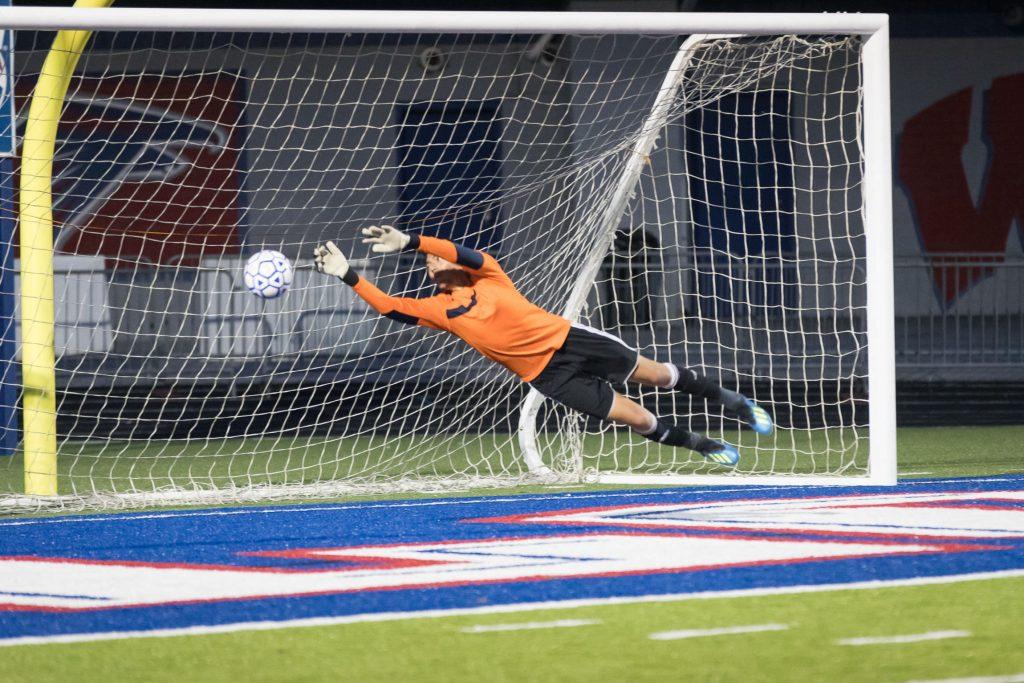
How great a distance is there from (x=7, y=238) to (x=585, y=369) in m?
5.14

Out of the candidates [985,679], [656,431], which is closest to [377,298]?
[656,431]

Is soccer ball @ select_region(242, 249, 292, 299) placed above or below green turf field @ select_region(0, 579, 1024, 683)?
above

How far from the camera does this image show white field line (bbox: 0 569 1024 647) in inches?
144

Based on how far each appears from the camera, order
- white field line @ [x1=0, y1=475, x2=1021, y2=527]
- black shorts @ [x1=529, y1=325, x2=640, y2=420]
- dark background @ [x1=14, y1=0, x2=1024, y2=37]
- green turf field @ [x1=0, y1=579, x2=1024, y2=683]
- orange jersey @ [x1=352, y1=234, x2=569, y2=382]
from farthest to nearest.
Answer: dark background @ [x1=14, y1=0, x2=1024, y2=37]
black shorts @ [x1=529, y1=325, x2=640, y2=420]
orange jersey @ [x1=352, y1=234, x2=569, y2=382]
white field line @ [x1=0, y1=475, x2=1021, y2=527]
green turf field @ [x1=0, y1=579, x2=1024, y2=683]

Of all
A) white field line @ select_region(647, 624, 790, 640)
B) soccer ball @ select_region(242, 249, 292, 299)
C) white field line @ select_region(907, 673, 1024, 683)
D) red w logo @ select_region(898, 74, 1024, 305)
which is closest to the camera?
white field line @ select_region(907, 673, 1024, 683)

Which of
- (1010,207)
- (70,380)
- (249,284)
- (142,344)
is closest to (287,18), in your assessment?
(249,284)

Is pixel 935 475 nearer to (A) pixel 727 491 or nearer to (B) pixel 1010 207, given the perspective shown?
(A) pixel 727 491

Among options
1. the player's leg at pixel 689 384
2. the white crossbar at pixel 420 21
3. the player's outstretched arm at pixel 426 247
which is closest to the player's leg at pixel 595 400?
the player's leg at pixel 689 384

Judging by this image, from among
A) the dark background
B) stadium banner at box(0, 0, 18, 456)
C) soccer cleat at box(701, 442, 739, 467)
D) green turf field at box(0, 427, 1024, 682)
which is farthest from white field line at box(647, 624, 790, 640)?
the dark background

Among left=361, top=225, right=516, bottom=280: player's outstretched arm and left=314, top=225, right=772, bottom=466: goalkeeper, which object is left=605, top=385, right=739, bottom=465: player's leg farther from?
left=361, top=225, right=516, bottom=280: player's outstretched arm

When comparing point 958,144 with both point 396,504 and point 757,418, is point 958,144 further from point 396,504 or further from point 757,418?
point 396,504

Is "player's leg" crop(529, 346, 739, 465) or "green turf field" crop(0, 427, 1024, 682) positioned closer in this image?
"green turf field" crop(0, 427, 1024, 682)

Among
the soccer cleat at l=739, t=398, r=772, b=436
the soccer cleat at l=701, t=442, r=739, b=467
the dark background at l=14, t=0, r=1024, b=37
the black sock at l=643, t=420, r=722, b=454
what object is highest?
the dark background at l=14, t=0, r=1024, b=37

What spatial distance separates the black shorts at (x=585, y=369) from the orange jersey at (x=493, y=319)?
0.24 ft
